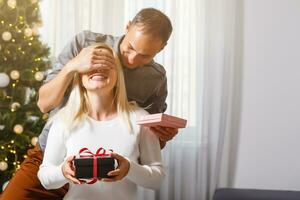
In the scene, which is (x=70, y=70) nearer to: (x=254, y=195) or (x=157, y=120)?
(x=157, y=120)

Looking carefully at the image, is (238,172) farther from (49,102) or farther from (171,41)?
(49,102)

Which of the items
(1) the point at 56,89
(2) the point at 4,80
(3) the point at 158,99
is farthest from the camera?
(2) the point at 4,80

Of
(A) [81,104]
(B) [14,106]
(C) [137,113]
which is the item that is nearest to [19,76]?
(B) [14,106]

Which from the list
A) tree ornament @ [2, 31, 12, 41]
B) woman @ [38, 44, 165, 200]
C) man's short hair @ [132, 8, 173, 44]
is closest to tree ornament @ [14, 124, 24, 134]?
tree ornament @ [2, 31, 12, 41]

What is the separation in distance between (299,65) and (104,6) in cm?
120

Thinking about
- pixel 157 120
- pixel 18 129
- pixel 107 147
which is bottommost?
pixel 18 129

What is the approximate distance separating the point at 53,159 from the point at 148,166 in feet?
1.10

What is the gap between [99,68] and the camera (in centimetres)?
148

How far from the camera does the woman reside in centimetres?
141

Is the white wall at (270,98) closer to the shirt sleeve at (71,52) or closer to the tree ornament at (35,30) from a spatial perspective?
the shirt sleeve at (71,52)

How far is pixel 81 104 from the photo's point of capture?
1.52 meters

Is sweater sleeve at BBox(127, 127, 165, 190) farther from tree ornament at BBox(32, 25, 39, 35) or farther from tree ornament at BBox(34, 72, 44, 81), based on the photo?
tree ornament at BBox(32, 25, 39, 35)

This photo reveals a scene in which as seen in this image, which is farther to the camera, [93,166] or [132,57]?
[132,57]

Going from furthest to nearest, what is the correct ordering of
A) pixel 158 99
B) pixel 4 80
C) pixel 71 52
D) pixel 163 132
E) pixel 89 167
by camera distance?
pixel 4 80 → pixel 158 99 → pixel 71 52 → pixel 163 132 → pixel 89 167
